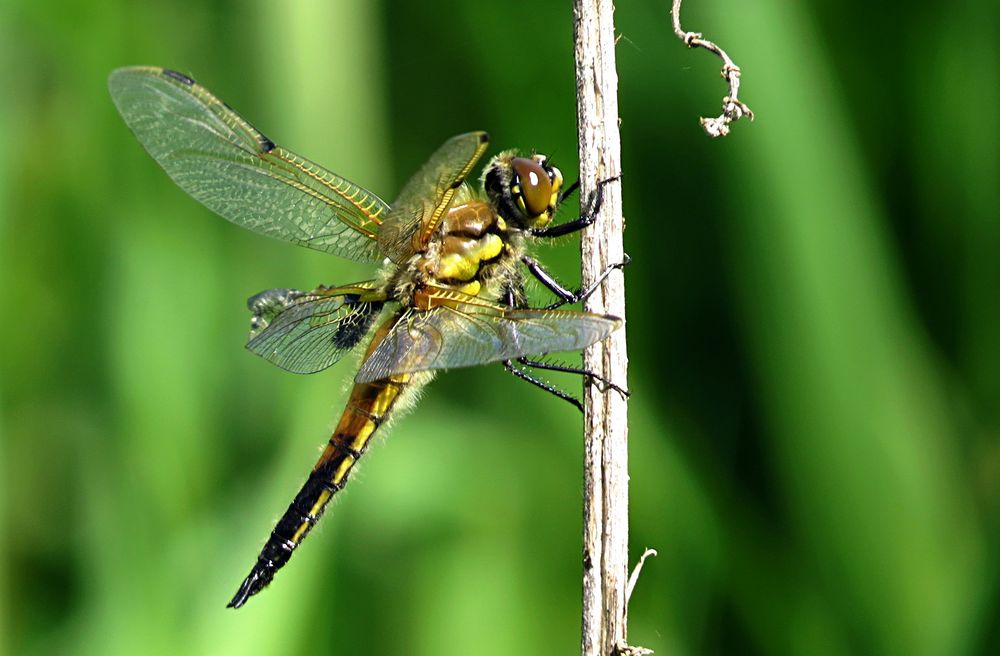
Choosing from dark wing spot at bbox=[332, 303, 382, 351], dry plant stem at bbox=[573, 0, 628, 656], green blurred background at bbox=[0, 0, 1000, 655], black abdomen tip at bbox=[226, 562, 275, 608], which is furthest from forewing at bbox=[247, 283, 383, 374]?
dry plant stem at bbox=[573, 0, 628, 656]

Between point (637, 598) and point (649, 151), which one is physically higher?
point (649, 151)

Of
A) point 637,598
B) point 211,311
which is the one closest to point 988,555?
point 637,598

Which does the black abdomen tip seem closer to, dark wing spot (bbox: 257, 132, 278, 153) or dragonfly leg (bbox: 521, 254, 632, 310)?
dragonfly leg (bbox: 521, 254, 632, 310)

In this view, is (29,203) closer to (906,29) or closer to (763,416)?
(763,416)

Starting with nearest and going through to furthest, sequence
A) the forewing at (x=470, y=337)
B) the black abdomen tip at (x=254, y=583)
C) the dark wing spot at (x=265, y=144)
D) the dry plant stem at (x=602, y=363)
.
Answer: the dry plant stem at (x=602, y=363) < the forewing at (x=470, y=337) < the black abdomen tip at (x=254, y=583) < the dark wing spot at (x=265, y=144)

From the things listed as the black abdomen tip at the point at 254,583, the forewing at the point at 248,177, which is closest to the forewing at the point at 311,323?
the forewing at the point at 248,177

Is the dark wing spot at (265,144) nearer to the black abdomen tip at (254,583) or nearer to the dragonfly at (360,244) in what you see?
the dragonfly at (360,244)
